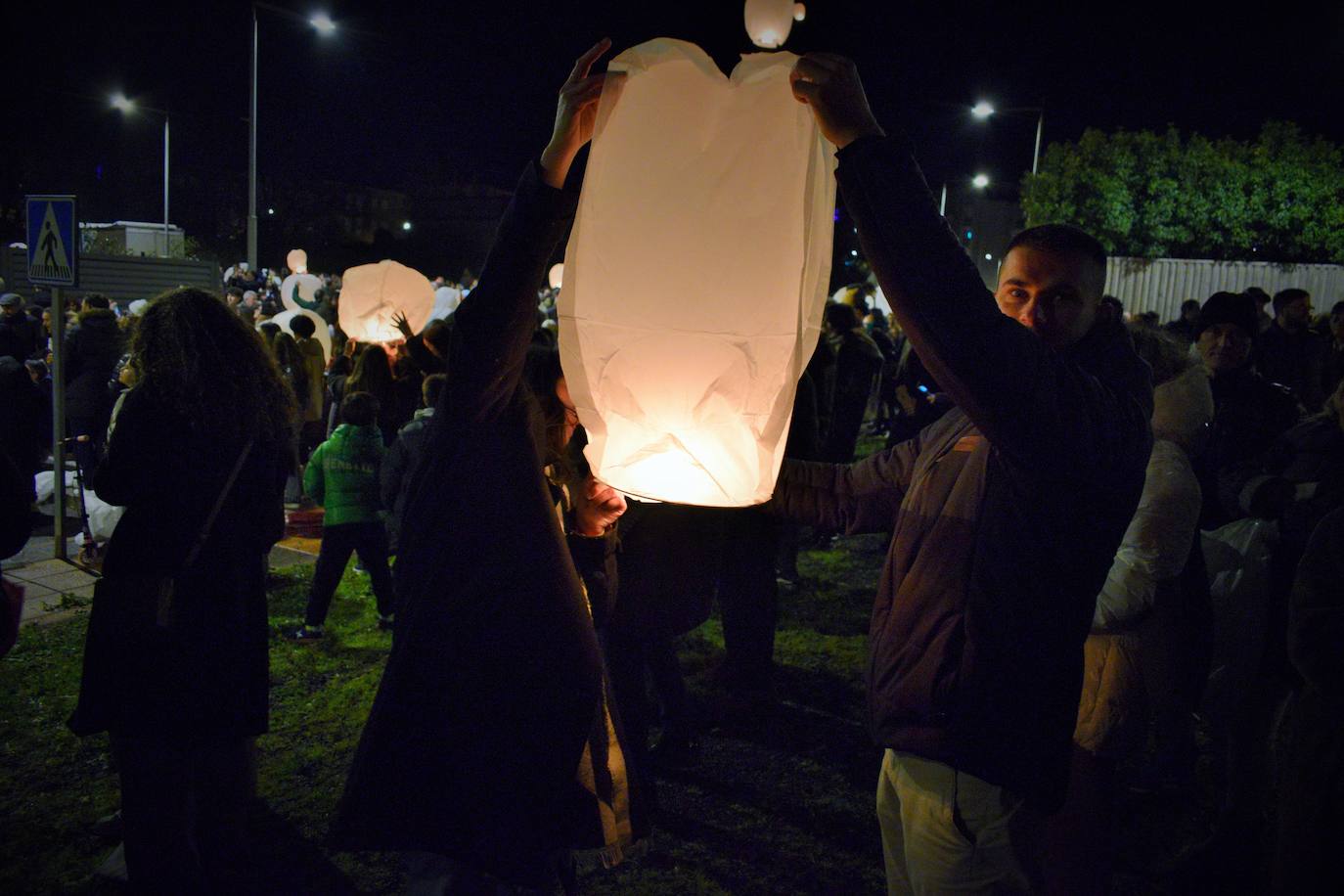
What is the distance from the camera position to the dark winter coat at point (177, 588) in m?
2.86

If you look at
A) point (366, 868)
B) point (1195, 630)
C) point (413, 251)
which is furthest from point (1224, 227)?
point (413, 251)

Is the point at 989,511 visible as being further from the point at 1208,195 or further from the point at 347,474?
the point at 1208,195

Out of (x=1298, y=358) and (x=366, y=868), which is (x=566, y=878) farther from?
(x=1298, y=358)

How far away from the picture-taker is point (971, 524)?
1.80m

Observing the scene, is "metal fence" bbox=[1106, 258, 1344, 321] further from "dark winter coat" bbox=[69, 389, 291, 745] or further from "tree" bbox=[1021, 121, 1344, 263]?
"dark winter coat" bbox=[69, 389, 291, 745]

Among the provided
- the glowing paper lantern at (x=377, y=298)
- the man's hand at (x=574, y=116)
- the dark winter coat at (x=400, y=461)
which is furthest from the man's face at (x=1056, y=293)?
the glowing paper lantern at (x=377, y=298)

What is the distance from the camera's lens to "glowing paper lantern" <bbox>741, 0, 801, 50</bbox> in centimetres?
162

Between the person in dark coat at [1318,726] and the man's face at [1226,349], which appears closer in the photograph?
the person in dark coat at [1318,726]

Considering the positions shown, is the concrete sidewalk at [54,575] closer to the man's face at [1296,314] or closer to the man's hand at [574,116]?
the man's hand at [574,116]

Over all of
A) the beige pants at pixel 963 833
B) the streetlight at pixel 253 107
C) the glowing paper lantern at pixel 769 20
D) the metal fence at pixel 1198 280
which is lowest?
the beige pants at pixel 963 833

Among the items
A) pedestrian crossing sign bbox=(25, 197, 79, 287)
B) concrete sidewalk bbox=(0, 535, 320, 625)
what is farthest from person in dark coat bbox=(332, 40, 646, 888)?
pedestrian crossing sign bbox=(25, 197, 79, 287)

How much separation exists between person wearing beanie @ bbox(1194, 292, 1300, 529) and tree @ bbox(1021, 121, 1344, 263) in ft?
60.2

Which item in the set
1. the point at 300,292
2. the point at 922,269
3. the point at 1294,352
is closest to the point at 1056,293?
the point at 922,269

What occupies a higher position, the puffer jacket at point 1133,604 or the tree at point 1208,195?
the tree at point 1208,195
